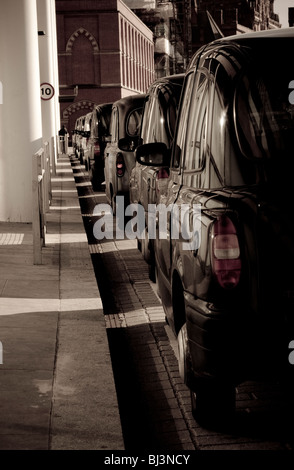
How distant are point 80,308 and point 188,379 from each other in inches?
141

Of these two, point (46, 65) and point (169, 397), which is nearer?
point (169, 397)

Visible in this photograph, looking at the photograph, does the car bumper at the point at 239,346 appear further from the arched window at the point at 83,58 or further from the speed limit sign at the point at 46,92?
the arched window at the point at 83,58

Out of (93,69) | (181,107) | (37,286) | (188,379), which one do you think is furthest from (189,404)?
(93,69)

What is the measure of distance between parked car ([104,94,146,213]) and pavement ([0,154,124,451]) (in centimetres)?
348

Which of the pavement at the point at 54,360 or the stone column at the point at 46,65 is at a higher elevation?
the stone column at the point at 46,65

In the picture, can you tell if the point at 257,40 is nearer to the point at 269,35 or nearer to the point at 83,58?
the point at 269,35

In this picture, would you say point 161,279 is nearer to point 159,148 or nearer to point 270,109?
point 159,148

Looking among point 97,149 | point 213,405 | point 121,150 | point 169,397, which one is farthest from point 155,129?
point 97,149

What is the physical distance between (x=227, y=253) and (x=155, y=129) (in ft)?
19.2

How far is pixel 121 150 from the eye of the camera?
15.1 m

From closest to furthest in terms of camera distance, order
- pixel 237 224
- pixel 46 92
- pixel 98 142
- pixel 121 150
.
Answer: pixel 237 224, pixel 121 150, pixel 98 142, pixel 46 92

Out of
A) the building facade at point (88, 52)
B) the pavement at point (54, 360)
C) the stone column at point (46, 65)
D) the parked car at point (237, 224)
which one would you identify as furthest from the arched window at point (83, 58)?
the parked car at point (237, 224)

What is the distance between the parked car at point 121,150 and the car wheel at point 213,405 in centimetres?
935

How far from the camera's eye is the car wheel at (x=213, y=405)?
5.13 meters
